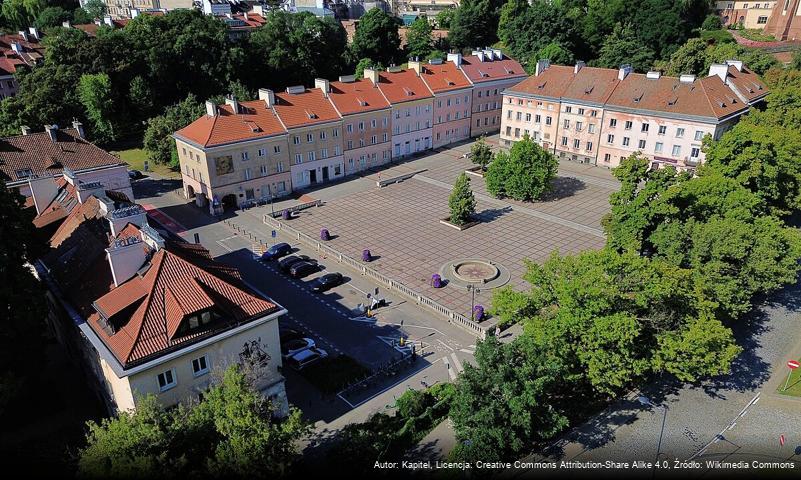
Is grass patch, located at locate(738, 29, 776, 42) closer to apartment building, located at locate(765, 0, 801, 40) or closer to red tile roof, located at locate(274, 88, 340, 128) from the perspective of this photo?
apartment building, located at locate(765, 0, 801, 40)

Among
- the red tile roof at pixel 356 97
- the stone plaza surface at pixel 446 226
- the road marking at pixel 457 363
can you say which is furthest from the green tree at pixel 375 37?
the road marking at pixel 457 363

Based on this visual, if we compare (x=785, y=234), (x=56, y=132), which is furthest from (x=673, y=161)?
(x=56, y=132)

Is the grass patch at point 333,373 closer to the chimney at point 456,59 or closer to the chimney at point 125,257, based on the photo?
the chimney at point 125,257

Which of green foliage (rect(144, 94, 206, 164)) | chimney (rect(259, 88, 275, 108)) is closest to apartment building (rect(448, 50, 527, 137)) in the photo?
chimney (rect(259, 88, 275, 108))

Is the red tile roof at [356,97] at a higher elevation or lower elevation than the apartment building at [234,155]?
higher

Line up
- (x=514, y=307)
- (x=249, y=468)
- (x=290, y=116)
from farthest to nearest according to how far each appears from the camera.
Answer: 1. (x=290, y=116)
2. (x=514, y=307)
3. (x=249, y=468)

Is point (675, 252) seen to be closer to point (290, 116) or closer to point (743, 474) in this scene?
point (743, 474)
